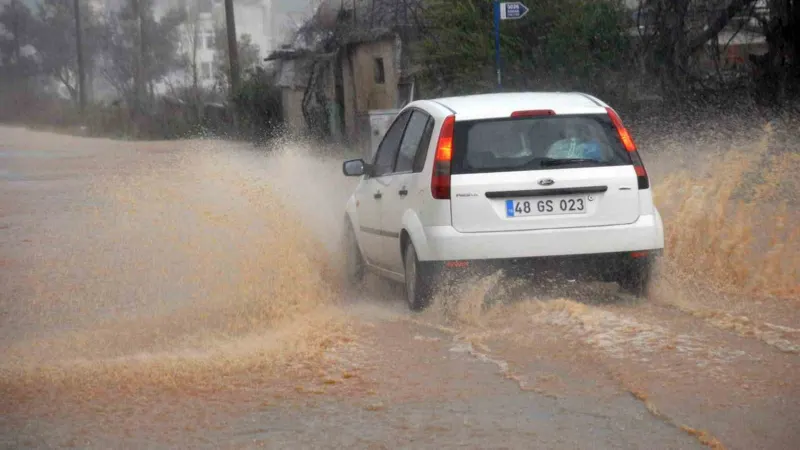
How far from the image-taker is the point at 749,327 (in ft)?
26.0

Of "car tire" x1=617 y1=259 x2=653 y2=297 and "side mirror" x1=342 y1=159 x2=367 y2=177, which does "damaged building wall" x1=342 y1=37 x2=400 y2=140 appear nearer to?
"side mirror" x1=342 y1=159 x2=367 y2=177

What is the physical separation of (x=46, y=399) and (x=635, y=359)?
296 centimetres

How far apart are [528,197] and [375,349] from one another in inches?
66.2

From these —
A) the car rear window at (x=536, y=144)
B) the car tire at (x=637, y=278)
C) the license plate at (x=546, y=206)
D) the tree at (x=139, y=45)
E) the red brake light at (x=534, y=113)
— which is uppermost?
the tree at (x=139, y=45)

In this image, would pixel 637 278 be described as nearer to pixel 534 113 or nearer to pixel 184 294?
pixel 534 113

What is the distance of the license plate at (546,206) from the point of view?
29.5ft

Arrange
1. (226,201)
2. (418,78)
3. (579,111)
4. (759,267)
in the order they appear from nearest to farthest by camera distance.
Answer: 1. (579,111)
2. (759,267)
3. (226,201)
4. (418,78)

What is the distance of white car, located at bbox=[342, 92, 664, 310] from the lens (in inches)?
353

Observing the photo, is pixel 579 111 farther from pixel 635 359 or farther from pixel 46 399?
pixel 46 399

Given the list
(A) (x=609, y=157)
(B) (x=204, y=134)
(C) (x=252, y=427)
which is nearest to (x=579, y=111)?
(A) (x=609, y=157)

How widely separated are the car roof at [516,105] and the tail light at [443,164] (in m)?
0.14

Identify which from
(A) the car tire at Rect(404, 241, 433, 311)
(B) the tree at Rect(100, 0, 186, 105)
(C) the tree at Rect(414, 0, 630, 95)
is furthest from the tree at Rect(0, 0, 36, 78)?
(A) the car tire at Rect(404, 241, 433, 311)

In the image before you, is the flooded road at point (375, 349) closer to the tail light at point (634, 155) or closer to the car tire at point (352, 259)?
the car tire at point (352, 259)

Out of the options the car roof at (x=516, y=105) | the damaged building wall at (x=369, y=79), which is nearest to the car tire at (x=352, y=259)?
the car roof at (x=516, y=105)
